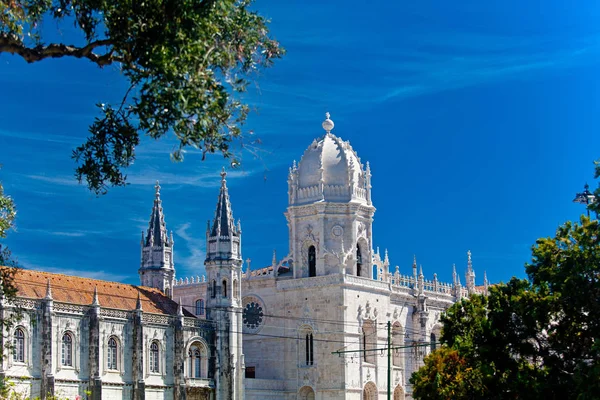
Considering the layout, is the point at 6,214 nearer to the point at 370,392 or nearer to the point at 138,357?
the point at 138,357

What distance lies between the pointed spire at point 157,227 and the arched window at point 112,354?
14.2m

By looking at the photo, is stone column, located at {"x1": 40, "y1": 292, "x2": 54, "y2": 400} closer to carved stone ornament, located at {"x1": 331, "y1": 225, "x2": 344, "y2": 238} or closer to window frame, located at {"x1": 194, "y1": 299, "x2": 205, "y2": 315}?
window frame, located at {"x1": 194, "y1": 299, "x2": 205, "y2": 315}

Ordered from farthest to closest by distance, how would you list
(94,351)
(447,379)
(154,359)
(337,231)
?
(337,231), (154,359), (94,351), (447,379)

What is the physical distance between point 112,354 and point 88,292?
4.68 metres

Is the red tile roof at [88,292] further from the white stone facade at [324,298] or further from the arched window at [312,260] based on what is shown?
the arched window at [312,260]

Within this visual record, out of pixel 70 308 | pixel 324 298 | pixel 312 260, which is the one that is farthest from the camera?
pixel 312 260

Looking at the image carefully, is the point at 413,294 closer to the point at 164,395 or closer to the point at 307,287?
the point at 307,287

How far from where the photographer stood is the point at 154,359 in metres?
66.9

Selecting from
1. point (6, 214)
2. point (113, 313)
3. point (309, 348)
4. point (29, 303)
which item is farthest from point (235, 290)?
point (6, 214)

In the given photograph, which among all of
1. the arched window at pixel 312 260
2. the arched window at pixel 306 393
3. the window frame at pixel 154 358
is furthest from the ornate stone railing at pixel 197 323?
the arched window at pixel 312 260

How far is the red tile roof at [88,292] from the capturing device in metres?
61.7

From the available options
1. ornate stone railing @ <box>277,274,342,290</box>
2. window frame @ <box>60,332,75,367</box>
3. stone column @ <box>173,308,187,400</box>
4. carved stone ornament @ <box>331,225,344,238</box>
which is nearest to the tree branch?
window frame @ <box>60,332,75,367</box>

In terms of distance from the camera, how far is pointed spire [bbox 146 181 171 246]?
253 ft

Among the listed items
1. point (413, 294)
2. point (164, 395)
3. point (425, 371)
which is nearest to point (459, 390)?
point (425, 371)
